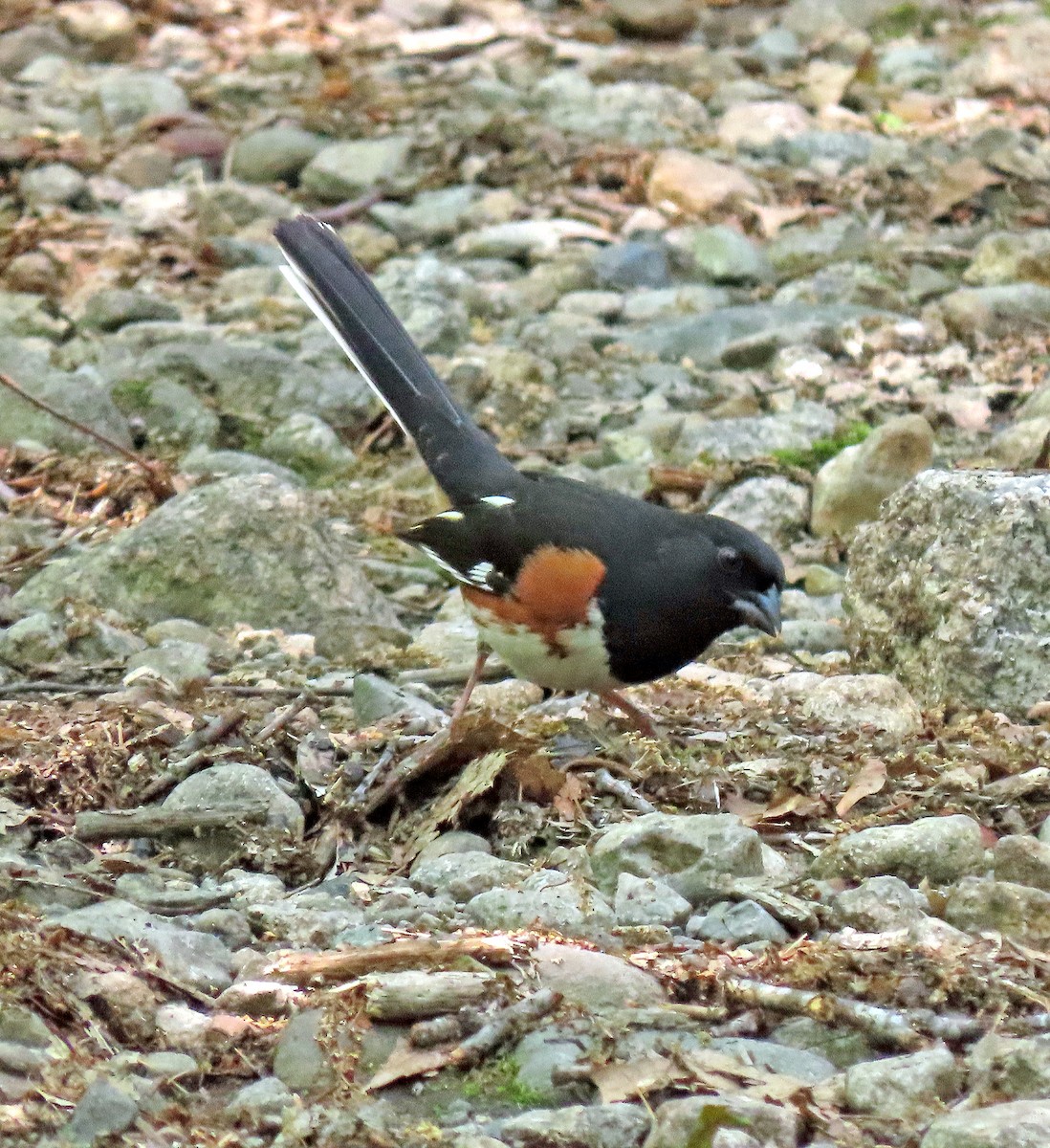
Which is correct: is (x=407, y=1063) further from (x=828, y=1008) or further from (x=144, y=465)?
(x=144, y=465)

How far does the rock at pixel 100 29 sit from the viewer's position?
11.2 meters

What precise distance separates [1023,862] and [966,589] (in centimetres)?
124

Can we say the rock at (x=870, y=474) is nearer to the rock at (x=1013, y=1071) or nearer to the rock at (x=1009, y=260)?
the rock at (x=1009, y=260)

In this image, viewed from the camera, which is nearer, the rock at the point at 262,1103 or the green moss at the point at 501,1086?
the rock at the point at 262,1103

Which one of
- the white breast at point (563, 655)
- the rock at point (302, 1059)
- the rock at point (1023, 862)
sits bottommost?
the white breast at point (563, 655)

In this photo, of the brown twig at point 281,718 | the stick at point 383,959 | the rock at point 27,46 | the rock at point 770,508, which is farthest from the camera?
the rock at point 27,46

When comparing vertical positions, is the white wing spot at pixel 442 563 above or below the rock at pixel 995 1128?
below

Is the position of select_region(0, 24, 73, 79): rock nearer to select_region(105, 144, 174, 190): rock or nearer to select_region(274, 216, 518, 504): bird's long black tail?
select_region(105, 144, 174, 190): rock

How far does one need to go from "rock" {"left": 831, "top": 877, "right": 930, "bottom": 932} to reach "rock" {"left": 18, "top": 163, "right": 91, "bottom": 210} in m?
6.77

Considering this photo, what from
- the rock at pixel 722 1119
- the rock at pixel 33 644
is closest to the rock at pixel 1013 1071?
the rock at pixel 722 1119

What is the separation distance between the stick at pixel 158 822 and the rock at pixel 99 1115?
1.08 metres

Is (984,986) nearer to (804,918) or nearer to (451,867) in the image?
Answer: (804,918)

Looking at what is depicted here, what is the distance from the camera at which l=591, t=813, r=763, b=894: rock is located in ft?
11.0

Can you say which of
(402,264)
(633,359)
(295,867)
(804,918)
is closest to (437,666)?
(295,867)
